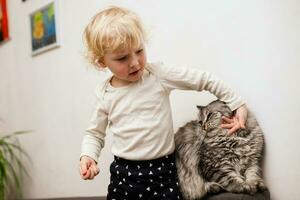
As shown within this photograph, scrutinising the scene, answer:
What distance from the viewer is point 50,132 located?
2.16m

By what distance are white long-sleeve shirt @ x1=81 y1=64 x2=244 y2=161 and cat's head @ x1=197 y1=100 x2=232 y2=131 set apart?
0.07 ft

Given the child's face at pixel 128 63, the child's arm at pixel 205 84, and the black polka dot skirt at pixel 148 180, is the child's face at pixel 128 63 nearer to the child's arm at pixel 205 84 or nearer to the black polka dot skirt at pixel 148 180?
the child's arm at pixel 205 84

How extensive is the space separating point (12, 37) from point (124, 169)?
1574 millimetres

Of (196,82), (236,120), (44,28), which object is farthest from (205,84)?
(44,28)

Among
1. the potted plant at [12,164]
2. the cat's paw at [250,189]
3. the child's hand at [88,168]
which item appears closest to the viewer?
the cat's paw at [250,189]

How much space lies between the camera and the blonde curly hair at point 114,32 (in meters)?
1.08

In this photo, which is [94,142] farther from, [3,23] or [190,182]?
[3,23]

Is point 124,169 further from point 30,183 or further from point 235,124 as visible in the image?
point 30,183

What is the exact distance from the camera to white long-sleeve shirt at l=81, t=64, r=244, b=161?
1167mm

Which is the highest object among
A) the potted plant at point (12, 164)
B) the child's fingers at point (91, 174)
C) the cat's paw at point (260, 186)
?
the child's fingers at point (91, 174)

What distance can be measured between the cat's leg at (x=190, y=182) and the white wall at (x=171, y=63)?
248 millimetres

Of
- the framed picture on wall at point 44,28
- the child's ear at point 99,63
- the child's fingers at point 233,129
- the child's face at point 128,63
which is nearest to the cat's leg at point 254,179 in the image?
the child's fingers at point 233,129

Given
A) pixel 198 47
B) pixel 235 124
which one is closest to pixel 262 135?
pixel 235 124

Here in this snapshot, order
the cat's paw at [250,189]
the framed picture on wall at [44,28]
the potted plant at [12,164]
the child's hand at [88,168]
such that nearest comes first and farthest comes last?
the cat's paw at [250,189] < the child's hand at [88,168] < the framed picture on wall at [44,28] < the potted plant at [12,164]
